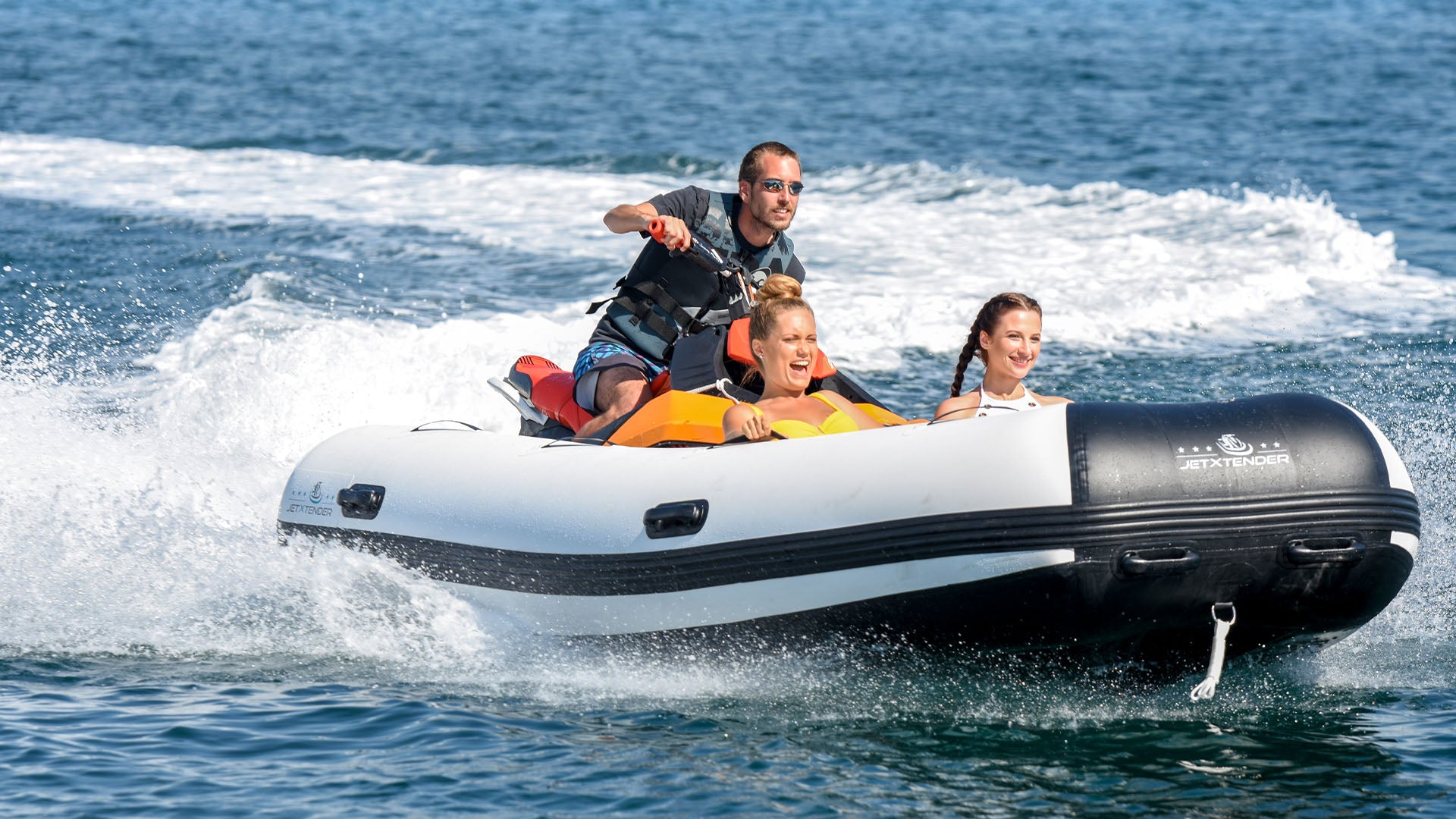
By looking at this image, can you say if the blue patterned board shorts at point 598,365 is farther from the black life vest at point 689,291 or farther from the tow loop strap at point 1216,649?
the tow loop strap at point 1216,649

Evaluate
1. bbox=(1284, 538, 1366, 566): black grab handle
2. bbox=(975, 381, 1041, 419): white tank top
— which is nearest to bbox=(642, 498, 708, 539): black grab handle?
bbox=(975, 381, 1041, 419): white tank top

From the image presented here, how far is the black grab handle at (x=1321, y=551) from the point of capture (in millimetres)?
4156

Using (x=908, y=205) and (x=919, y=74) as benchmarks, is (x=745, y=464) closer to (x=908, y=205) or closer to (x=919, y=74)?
(x=908, y=205)

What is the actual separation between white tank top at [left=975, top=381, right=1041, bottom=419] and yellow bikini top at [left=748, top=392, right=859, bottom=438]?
392 millimetres

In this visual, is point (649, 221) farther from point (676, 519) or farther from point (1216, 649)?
point (1216, 649)

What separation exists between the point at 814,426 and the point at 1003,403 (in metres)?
0.59

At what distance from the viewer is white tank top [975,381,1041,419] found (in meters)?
4.85

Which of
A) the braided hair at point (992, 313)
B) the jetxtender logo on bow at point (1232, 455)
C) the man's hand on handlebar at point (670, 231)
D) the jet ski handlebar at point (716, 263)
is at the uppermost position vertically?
the man's hand on handlebar at point (670, 231)

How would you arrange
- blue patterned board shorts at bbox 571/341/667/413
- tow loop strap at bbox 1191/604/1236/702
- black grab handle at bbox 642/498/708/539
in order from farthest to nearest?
blue patterned board shorts at bbox 571/341/667/413 < black grab handle at bbox 642/498/708/539 < tow loop strap at bbox 1191/604/1236/702

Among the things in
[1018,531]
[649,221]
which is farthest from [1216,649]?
[649,221]

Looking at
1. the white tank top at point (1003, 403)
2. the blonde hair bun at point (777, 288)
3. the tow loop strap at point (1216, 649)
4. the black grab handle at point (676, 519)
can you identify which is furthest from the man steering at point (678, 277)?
the tow loop strap at point (1216, 649)

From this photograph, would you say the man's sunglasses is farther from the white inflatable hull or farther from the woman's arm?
the white inflatable hull

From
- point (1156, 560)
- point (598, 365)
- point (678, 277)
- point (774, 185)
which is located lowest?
point (1156, 560)

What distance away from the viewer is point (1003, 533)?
4.20 m
